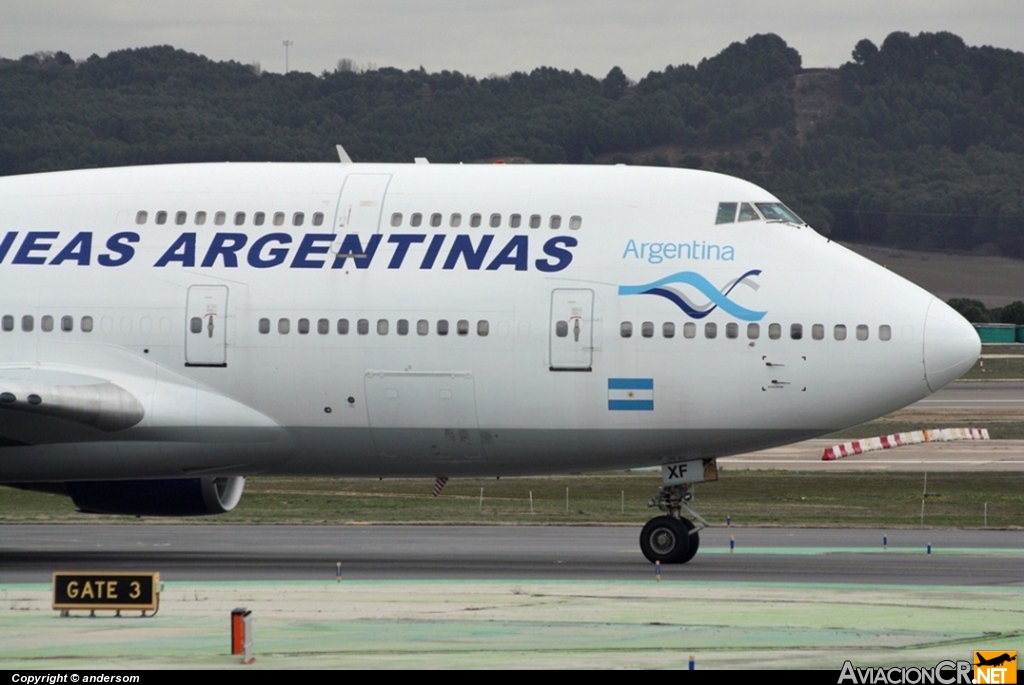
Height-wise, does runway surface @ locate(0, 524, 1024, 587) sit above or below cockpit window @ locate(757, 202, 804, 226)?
below

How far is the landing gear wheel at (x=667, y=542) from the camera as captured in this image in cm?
2916

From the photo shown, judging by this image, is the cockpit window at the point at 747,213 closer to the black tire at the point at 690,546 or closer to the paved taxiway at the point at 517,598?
the black tire at the point at 690,546

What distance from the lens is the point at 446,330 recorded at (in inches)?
1133

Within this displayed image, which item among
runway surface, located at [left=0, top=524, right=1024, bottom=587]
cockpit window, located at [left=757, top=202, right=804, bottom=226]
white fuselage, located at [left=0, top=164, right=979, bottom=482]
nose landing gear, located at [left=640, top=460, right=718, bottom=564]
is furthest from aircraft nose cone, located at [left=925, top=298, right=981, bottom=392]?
nose landing gear, located at [left=640, top=460, right=718, bottom=564]

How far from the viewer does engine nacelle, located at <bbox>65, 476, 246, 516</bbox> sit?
3123 cm

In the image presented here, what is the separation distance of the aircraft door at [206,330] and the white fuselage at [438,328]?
34 mm

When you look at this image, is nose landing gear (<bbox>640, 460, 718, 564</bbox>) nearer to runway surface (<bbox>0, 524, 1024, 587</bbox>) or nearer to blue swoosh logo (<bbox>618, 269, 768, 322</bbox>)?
runway surface (<bbox>0, 524, 1024, 587</bbox>)

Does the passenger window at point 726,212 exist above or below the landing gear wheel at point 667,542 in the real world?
above

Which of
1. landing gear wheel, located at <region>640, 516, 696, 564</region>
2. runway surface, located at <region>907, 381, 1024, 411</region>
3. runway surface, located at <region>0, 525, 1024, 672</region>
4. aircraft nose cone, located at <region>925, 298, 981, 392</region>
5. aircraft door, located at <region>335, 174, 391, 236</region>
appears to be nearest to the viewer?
runway surface, located at <region>0, 525, 1024, 672</region>

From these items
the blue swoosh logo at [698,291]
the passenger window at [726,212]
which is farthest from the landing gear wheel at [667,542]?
the passenger window at [726,212]

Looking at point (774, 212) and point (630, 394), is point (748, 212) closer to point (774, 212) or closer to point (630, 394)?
point (774, 212)

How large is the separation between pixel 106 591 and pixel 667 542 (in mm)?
10090

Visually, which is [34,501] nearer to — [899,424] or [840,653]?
[840,653]

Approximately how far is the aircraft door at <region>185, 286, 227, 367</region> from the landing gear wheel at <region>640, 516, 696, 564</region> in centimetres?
693
